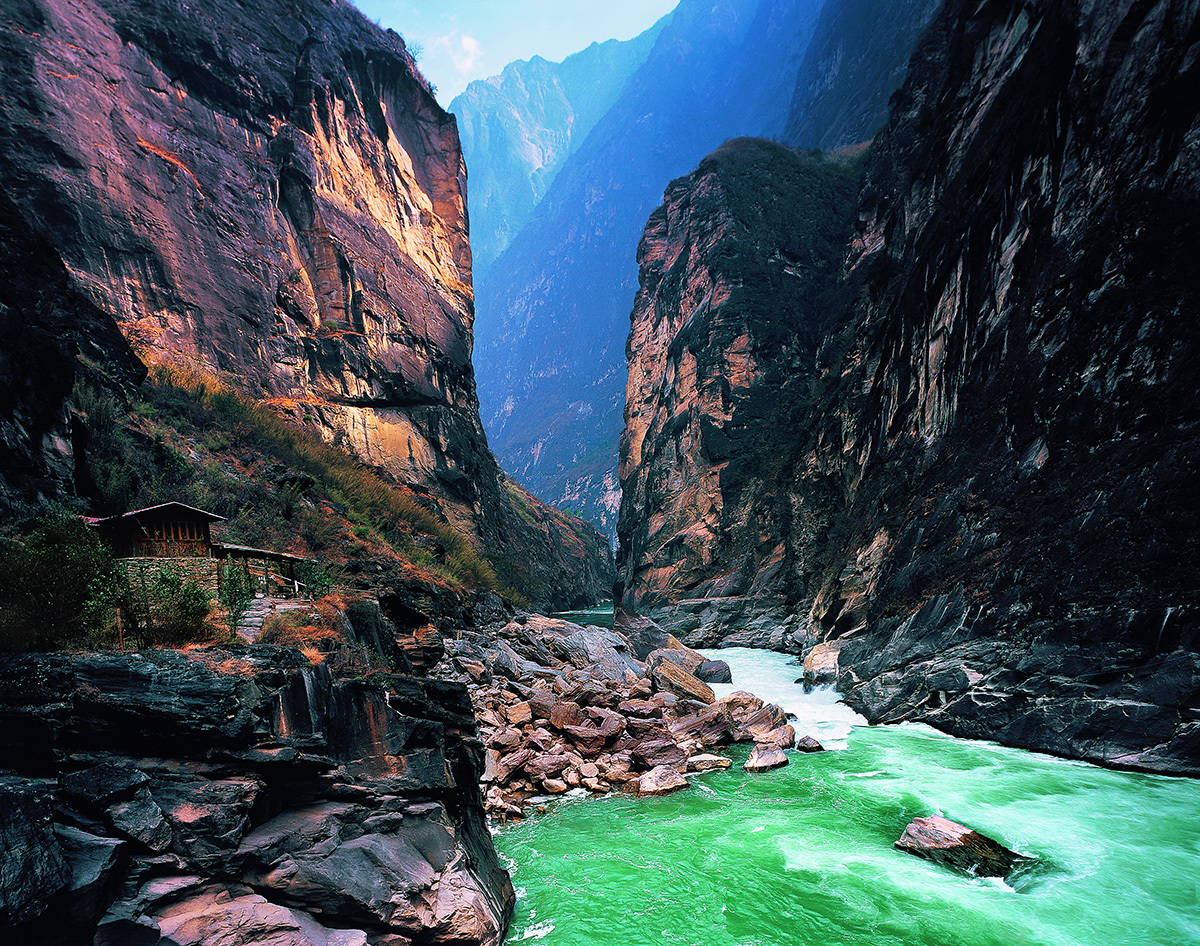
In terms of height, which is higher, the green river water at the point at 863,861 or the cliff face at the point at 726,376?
the cliff face at the point at 726,376

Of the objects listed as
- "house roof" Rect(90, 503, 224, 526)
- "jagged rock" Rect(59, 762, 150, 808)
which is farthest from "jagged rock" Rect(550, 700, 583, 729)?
"jagged rock" Rect(59, 762, 150, 808)

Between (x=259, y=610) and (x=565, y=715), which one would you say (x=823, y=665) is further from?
(x=259, y=610)

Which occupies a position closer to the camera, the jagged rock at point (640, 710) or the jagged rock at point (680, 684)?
the jagged rock at point (640, 710)

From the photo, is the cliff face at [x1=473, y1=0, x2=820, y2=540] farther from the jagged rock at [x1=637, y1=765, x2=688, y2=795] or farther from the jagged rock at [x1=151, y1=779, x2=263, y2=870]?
the jagged rock at [x1=151, y1=779, x2=263, y2=870]

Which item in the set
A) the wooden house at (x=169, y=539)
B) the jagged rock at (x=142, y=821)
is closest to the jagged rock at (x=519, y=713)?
the wooden house at (x=169, y=539)

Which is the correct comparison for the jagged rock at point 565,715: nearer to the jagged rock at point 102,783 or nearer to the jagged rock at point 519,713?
the jagged rock at point 519,713

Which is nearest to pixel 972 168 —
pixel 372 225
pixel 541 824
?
pixel 541 824
